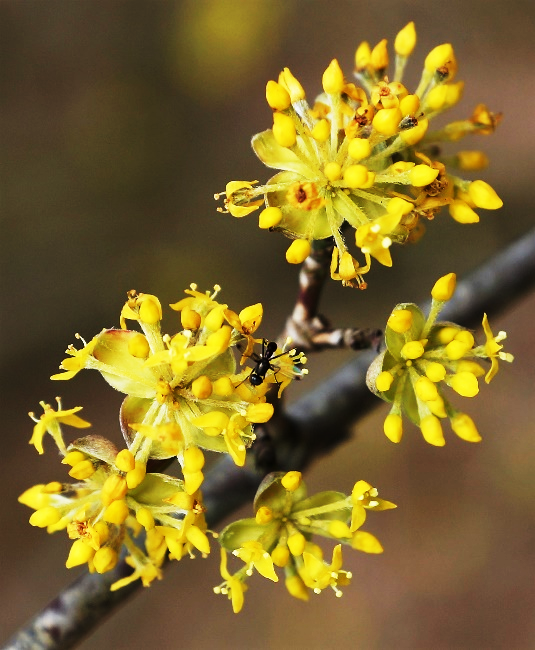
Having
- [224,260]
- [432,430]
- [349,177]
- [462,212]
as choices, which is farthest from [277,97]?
[224,260]

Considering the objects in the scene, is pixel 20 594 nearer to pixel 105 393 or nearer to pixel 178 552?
pixel 105 393

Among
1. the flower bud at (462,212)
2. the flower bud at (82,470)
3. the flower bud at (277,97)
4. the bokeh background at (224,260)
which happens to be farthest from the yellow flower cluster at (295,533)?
the bokeh background at (224,260)

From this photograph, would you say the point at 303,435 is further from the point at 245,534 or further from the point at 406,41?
the point at 406,41

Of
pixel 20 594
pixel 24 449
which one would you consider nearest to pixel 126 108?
pixel 24 449

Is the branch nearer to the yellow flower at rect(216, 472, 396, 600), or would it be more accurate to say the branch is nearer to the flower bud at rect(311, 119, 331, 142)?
the yellow flower at rect(216, 472, 396, 600)

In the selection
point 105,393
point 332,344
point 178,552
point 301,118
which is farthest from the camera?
point 105,393

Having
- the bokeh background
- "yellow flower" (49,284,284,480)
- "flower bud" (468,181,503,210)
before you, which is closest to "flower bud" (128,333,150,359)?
"yellow flower" (49,284,284,480)

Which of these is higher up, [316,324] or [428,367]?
[316,324]
